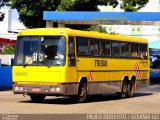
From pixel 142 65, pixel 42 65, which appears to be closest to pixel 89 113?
pixel 42 65

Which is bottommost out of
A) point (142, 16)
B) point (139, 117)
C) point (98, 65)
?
point (139, 117)

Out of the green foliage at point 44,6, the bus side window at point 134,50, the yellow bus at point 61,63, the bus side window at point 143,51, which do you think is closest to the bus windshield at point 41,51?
the yellow bus at point 61,63

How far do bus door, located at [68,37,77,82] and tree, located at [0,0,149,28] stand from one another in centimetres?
1478

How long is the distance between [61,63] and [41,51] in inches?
35.4

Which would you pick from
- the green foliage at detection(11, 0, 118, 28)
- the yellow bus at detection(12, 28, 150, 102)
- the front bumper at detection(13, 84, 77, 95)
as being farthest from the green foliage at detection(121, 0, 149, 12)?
the front bumper at detection(13, 84, 77, 95)

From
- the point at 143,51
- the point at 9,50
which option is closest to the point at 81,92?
the point at 143,51

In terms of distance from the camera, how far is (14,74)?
20844mm

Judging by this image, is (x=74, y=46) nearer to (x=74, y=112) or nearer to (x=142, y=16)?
(x=74, y=112)

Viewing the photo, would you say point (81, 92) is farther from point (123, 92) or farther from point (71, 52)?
point (123, 92)

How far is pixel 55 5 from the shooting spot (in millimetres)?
36531

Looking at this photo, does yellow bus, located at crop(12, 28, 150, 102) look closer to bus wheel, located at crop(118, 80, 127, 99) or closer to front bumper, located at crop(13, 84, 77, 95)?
front bumper, located at crop(13, 84, 77, 95)

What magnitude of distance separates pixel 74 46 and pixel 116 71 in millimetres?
4210

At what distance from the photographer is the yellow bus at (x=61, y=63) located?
20312 millimetres

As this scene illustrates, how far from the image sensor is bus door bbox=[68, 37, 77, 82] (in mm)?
20500
